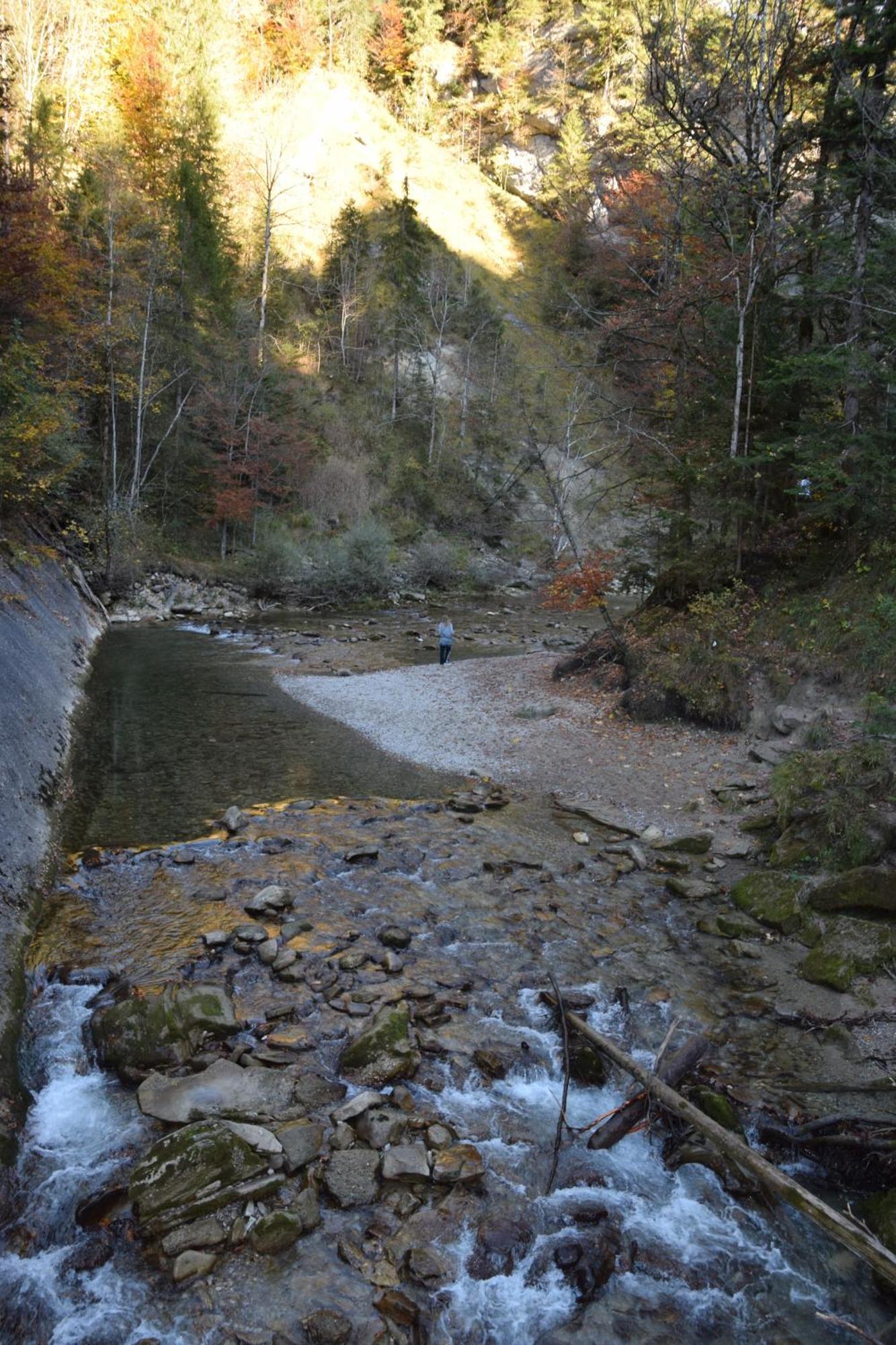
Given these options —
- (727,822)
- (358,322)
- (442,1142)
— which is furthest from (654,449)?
(358,322)

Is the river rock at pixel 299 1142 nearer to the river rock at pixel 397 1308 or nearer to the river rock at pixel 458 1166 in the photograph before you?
the river rock at pixel 458 1166

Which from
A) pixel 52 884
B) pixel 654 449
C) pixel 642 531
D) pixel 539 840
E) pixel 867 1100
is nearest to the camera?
pixel 867 1100

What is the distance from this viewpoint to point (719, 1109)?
4820 millimetres

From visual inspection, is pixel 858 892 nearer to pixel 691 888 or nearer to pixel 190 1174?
pixel 691 888

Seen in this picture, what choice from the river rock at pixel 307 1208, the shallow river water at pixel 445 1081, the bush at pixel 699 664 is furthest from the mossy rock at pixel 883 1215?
the bush at pixel 699 664

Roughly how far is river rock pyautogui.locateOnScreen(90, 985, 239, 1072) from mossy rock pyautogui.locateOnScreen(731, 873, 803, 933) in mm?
5638

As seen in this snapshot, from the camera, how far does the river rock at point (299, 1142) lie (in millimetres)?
4473

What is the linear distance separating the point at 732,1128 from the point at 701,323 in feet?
55.0

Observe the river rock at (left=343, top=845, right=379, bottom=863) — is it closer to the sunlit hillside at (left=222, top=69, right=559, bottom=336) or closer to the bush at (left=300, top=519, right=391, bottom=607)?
the bush at (left=300, top=519, right=391, bottom=607)

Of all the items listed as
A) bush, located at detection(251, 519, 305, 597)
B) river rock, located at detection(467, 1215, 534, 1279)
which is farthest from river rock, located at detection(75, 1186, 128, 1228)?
bush, located at detection(251, 519, 305, 597)

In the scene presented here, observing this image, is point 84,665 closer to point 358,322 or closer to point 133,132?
point 133,132

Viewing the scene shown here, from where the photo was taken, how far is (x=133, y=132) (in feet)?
122

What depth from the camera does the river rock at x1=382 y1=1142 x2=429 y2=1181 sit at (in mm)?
4449

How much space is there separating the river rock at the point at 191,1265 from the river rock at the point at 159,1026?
1.57 metres
